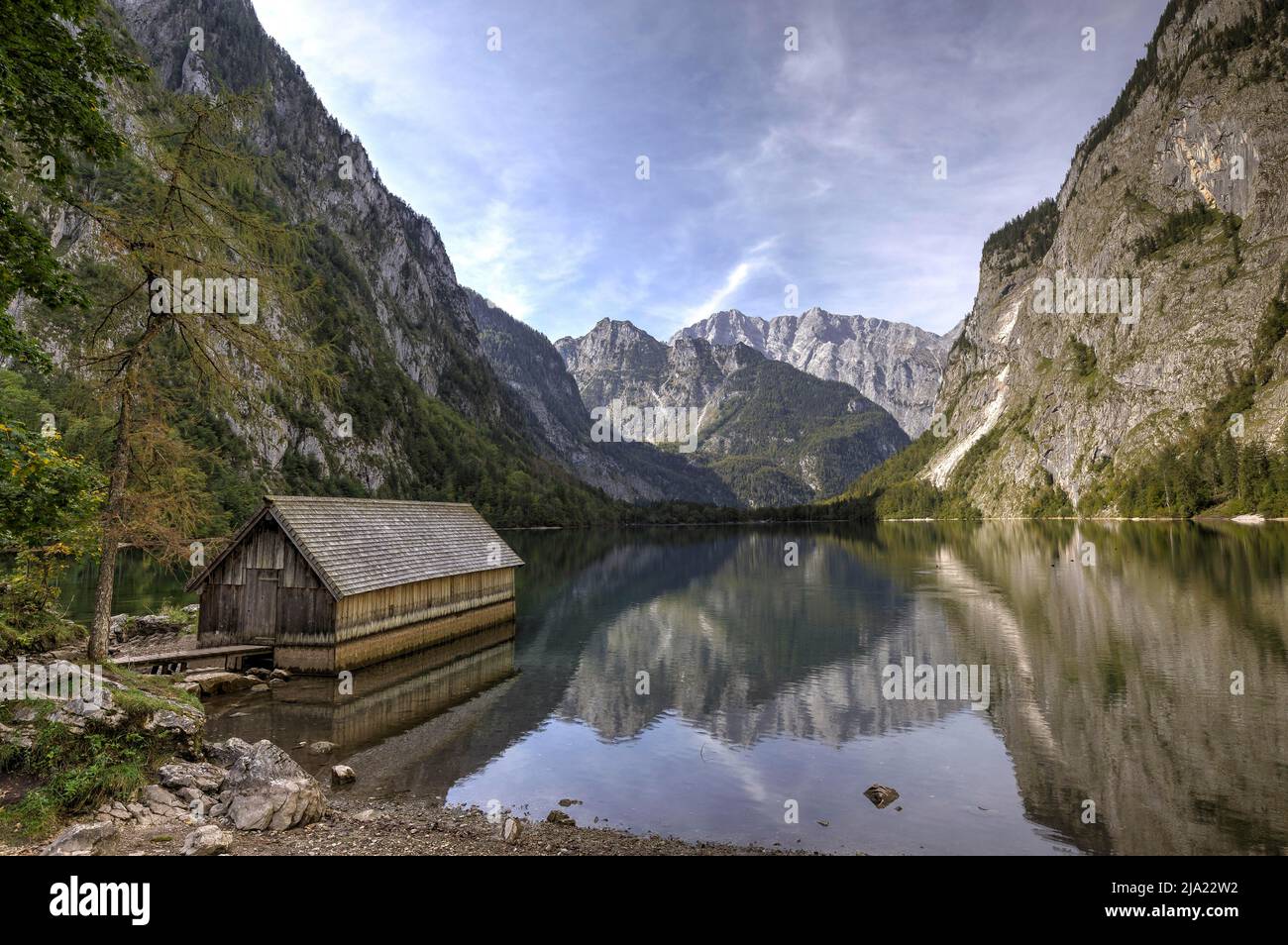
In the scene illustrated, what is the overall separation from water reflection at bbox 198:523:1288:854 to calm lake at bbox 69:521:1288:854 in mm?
105

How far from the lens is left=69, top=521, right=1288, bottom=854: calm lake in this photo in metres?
15.9

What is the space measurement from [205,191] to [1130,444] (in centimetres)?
21973

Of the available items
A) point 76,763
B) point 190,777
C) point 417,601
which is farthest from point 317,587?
point 76,763

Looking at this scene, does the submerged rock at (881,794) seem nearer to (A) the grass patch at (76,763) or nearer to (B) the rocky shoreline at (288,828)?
(B) the rocky shoreline at (288,828)

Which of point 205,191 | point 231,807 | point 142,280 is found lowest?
point 231,807

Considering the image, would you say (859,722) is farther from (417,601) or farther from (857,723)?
(417,601)

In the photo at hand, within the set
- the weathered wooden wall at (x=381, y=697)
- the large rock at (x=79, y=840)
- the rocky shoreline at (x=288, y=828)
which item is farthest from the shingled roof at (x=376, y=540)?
the large rock at (x=79, y=840)

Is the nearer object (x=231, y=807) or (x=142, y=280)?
(x=231, y=807)

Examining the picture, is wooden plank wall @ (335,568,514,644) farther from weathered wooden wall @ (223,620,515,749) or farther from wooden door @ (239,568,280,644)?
wooden door @ (239,568,280,644)

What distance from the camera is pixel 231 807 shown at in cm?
1341

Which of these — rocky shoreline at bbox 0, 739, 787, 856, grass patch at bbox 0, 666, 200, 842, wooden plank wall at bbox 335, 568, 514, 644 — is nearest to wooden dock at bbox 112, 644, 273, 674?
wooden plank wall at bbox 335, 568, 514, 644
